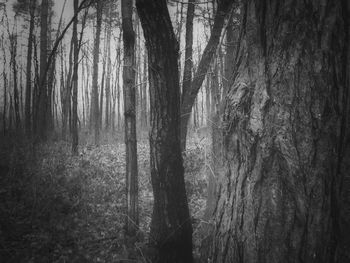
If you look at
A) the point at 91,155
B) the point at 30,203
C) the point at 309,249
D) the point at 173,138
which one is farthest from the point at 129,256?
the point at 91,155

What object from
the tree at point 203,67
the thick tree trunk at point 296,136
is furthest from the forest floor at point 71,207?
the thick tree trunk at point 296,136

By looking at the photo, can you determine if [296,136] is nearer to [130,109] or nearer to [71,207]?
[130,109]

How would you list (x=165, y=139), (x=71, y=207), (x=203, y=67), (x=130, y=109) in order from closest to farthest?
(x=165, y=139) < (x=130, y=109) < (x=71, y=207) < (x=203, y=67)

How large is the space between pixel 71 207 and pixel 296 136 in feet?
19.9

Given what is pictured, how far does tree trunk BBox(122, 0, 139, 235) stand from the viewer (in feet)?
14.8

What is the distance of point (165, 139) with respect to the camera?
3.19 m

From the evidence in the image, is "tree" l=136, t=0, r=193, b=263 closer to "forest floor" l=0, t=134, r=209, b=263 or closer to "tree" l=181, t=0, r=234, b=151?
"forest floor" l=0, t=134, r=209, b=263

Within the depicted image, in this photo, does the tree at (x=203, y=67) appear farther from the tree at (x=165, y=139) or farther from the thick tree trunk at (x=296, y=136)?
the thick tree trunk at (x=296, y=136)

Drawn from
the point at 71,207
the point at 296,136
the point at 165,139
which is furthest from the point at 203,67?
the point at 296,136

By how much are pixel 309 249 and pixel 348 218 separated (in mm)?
238

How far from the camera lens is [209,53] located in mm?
6180

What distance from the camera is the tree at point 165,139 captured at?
2.99 m

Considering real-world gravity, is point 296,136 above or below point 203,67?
below

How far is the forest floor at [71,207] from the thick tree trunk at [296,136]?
1.94 meters
